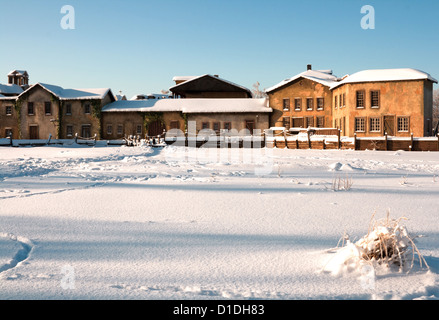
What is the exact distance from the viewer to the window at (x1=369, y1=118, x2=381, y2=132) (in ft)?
102

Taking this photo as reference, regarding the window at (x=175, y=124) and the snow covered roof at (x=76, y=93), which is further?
the snow covered roof at (x=76, y=93)

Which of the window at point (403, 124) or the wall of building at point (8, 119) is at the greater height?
the wall of building at point (8, 119)

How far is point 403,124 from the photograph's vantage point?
3058 cm

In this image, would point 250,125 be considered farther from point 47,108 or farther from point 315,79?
point 47,108

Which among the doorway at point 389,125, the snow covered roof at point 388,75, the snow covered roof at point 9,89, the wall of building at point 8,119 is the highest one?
the snow covered roof at point 9,89

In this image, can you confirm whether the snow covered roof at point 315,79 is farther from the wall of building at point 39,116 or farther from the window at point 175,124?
the wall of building at point 39,116

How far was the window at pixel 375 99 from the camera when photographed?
3084cm

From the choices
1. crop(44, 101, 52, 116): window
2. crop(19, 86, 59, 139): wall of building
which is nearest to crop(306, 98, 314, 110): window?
crop(19, 86, 59, 139): wall of building

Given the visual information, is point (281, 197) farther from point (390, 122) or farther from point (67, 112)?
point (67, 112)

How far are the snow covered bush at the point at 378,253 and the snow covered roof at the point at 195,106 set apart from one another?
108 ft

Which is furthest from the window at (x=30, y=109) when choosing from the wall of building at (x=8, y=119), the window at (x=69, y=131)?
the window at (x=69, y=131)

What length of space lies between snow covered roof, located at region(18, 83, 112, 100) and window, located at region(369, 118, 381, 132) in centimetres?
2646

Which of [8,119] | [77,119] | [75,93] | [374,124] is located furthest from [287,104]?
[8,119]

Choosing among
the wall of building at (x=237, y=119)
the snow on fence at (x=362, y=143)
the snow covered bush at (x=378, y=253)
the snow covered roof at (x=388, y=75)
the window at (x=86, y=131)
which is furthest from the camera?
the window at (x=86, y=131)
